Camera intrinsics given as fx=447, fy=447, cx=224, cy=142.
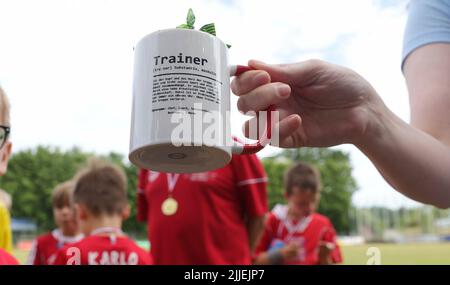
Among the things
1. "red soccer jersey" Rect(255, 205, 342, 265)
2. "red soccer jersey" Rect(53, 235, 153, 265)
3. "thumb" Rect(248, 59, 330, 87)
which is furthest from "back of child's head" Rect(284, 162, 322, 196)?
"thumb" Rect(248, 59, 330, 87)

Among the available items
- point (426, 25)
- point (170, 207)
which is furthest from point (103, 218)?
point (426, 25)

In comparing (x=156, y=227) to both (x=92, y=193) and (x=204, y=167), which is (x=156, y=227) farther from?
(x=204, y=167)

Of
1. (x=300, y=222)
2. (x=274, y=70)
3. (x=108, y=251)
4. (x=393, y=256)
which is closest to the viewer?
(x=274, y=70)

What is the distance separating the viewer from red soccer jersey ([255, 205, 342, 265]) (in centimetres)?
354

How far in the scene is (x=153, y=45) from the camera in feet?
2.76

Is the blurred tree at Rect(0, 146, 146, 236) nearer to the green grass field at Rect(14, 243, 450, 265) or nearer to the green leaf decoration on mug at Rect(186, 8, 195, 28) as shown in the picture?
the green grass field at Rect(14, 243, 450, 265)

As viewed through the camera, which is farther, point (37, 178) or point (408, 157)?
point (37, 178)

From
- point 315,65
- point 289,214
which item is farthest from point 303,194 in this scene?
point 315,65

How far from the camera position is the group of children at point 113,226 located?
177cm

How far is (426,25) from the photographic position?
1.39 m

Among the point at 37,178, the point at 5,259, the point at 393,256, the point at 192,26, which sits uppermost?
the point at 37,178

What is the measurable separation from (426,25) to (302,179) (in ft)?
7.91

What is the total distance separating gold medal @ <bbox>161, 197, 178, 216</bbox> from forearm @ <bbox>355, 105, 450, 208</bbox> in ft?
4.10

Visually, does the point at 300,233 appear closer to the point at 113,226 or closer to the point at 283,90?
the point at 113,226
